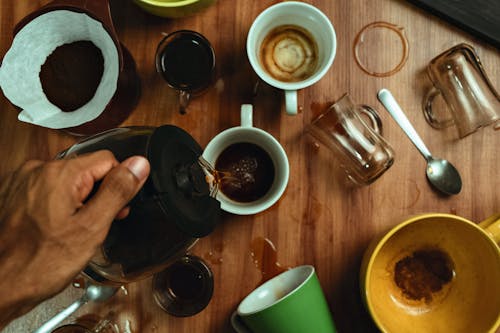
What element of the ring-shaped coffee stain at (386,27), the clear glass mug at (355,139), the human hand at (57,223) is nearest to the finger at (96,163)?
the human hand at (57,223)

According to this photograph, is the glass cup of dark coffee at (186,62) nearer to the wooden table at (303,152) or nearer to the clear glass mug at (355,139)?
the wooden table at (303,152)

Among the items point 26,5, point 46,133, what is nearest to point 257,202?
point 46,133

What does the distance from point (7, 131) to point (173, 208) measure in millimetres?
471

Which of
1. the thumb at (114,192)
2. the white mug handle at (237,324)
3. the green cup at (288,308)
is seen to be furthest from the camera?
the white mug handle at (237,324)

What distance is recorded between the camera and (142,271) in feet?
2.41

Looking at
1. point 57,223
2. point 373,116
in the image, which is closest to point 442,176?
point 373,116

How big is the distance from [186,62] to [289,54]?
20cm

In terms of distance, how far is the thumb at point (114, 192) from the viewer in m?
0.59

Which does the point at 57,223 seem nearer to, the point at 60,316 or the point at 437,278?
the point at 60,316

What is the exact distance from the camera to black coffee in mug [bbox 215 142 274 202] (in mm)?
903

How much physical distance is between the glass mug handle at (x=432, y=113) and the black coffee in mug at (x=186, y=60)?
400 mm

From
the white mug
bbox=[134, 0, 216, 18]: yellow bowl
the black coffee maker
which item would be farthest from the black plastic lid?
bbox=[134, 0, 216, 18]: yellow bowl

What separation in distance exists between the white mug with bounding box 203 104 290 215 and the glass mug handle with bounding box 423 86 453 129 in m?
0.29

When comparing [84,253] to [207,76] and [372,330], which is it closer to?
[207,76]
